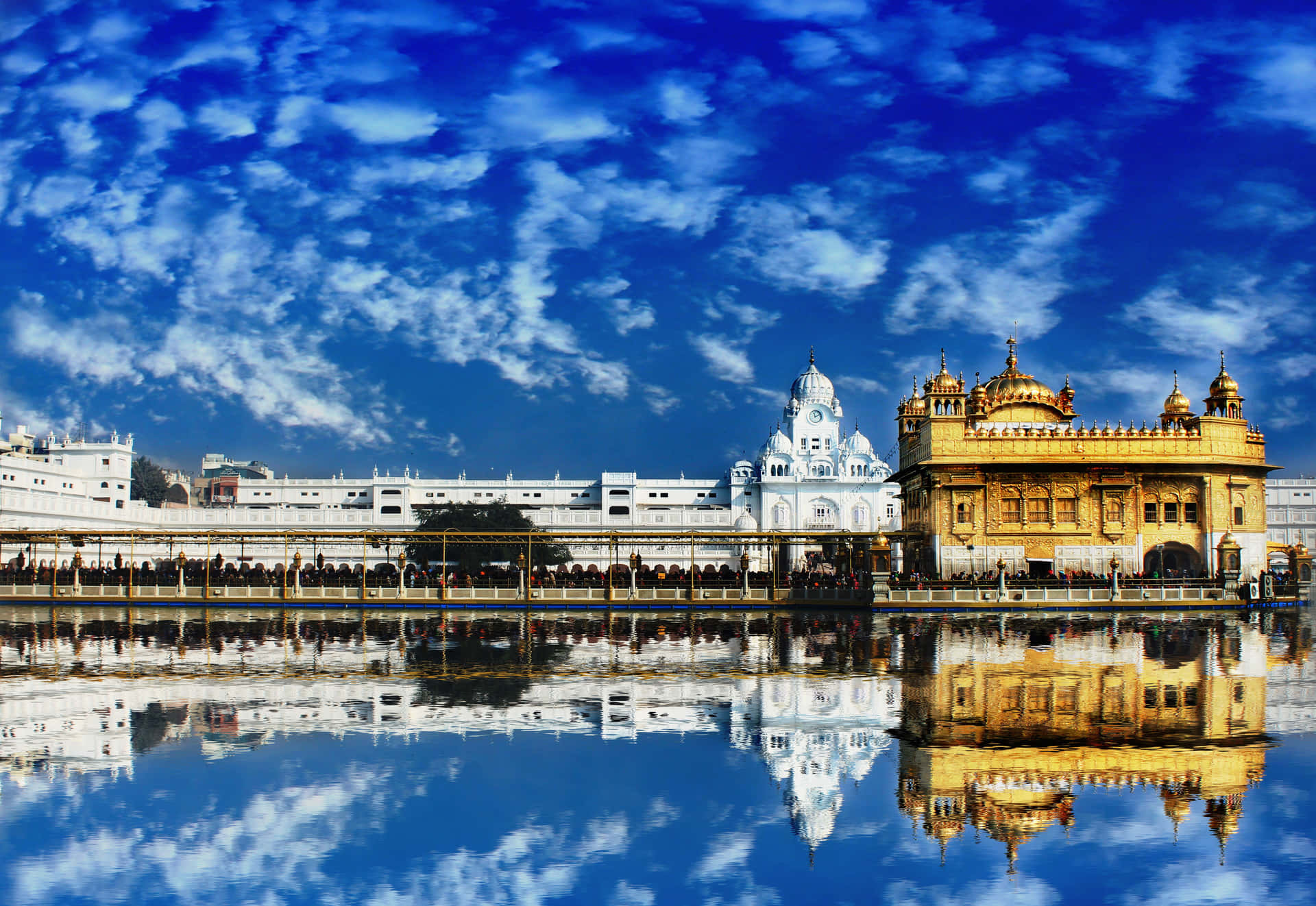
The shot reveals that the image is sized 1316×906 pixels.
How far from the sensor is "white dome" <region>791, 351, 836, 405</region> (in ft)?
395

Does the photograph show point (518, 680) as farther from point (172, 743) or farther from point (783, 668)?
point (172, 743)

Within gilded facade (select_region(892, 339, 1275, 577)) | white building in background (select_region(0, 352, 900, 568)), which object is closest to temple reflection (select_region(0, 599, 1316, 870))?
gilded facade (select_region(892, 339, 1275, 577))

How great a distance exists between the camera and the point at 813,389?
12075 cm

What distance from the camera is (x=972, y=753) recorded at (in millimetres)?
13875

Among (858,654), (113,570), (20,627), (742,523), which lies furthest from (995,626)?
(742,523)

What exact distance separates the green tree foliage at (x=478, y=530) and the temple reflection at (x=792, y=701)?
44904 millimetres

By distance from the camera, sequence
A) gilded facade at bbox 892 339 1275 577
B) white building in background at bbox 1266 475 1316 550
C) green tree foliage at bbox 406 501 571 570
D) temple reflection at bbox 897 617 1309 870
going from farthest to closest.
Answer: white building in background at bbox 1266 475 1316 550, green tree foliage at bbox 406 501 571 570, gilded facade at bbox 892 339 1275 577, temple reflection at bbox 897 617 1309 870

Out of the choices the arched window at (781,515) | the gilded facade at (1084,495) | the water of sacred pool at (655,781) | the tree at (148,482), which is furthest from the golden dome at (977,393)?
the tree at (148,482)

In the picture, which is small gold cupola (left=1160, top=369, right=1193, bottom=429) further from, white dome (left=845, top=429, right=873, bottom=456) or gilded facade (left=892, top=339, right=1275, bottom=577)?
white dome (left=845, top=429, right=873, bottom=456)

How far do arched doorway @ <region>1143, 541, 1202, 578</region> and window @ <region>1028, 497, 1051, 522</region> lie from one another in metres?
4.57

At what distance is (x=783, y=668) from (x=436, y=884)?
513 inches

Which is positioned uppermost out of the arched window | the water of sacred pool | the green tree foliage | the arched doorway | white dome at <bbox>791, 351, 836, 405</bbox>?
white dome at <bbox>791, 351, 836, 405</bbox>

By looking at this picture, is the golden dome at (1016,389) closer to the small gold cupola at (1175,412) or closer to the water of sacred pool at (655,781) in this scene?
the small gold cupola at (1175,412)

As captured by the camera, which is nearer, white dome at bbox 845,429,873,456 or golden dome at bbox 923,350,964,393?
golden dome at bbox 923,350,964,393
